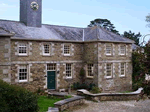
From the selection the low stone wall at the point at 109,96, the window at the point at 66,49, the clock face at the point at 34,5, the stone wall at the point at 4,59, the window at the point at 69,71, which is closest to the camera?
the stone wall at the point at 4,59

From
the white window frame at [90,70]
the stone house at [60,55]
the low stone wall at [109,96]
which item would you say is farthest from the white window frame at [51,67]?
the low stone wall at [109,96]

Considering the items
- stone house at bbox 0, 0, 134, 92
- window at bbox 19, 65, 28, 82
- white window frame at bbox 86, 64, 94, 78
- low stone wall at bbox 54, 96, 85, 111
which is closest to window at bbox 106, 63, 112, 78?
stone house at bbox 0, 0, 134, 92

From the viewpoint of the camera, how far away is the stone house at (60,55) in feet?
63.3

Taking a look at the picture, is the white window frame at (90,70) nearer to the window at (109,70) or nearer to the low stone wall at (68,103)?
the window at (109,70)

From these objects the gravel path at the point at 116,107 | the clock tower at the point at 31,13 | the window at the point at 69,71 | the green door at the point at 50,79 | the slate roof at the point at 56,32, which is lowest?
the gravel path at the point at 116,107

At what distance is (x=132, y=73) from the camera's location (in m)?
25.5

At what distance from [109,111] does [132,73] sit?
1253 cm

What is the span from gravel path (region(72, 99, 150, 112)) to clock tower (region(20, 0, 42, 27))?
1075 centimetres

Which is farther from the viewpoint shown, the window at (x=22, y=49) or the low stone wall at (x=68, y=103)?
the window at (x=22, y=49)

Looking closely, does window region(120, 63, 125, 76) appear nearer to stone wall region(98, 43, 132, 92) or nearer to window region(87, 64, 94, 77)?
stone wall region(98, 43, 132, 92)

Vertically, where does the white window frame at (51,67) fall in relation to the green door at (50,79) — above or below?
above

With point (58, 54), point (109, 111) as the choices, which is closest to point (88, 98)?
point (109, 111)

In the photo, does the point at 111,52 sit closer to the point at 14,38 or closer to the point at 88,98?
the point at 88,98

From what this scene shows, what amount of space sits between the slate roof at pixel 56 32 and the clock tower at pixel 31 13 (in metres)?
0.62
